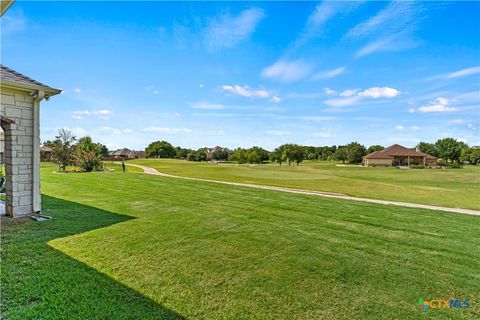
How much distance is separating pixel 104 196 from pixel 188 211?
4.13 m

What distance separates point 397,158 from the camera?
58375 millimetres

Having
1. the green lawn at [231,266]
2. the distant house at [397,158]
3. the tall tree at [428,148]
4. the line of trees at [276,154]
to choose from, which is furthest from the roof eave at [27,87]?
the tall tree at [428,148]

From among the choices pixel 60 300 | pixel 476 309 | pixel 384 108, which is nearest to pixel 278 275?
pixel 476 309

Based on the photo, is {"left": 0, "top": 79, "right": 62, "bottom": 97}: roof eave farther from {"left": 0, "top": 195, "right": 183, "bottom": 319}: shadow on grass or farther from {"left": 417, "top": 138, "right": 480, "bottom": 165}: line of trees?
{"left": 417, "top": 138, "right": 480, "bottom": 165}: line of trees

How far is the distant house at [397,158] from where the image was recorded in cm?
5634

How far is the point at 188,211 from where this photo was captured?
281 inches

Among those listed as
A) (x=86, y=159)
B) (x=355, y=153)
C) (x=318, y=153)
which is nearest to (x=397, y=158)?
(x=355, y=153)

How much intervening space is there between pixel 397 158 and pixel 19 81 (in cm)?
6890

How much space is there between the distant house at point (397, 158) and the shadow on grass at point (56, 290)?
62.2 m

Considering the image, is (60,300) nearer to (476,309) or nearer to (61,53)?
(476,309)

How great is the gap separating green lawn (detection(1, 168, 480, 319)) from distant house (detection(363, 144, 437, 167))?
5649 centimetres

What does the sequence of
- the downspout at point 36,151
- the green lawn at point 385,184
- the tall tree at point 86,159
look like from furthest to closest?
the tall tree at point 86,159
the green lawn at point 385,184
the downspout at point 36,151

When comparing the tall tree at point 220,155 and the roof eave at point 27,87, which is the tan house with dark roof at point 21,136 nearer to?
the roof eave at point 27,87

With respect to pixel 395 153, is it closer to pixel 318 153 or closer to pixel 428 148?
pixel 428 148
